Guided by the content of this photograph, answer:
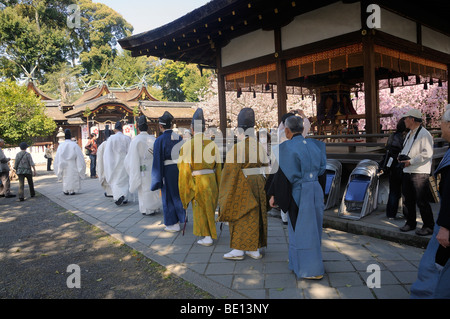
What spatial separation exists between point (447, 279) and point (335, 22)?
19.3ft

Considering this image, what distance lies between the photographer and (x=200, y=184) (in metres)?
4.65

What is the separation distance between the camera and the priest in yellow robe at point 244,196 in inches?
156

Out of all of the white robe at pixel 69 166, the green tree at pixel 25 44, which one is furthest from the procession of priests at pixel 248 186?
the green tree at pixel 25 44

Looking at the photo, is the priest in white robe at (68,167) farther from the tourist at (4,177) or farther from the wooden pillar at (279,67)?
the wooden pillar at (279,67)

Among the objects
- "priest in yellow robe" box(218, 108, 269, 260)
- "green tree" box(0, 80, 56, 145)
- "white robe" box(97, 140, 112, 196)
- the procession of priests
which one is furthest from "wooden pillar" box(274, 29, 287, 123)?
"green tree" box(0, 80, 56, 145)

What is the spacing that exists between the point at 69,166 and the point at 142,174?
13.3ft

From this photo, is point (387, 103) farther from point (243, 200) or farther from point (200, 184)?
point (243, 200)

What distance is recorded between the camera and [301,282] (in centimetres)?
336

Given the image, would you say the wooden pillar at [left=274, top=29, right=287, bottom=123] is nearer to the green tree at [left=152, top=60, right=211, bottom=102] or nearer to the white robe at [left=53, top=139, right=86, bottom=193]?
the white robe at [left=53, top=139, right=86, bottom=193]

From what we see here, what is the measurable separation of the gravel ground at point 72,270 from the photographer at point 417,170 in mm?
3145

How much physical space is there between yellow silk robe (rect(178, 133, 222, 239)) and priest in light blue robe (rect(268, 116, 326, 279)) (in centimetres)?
140
